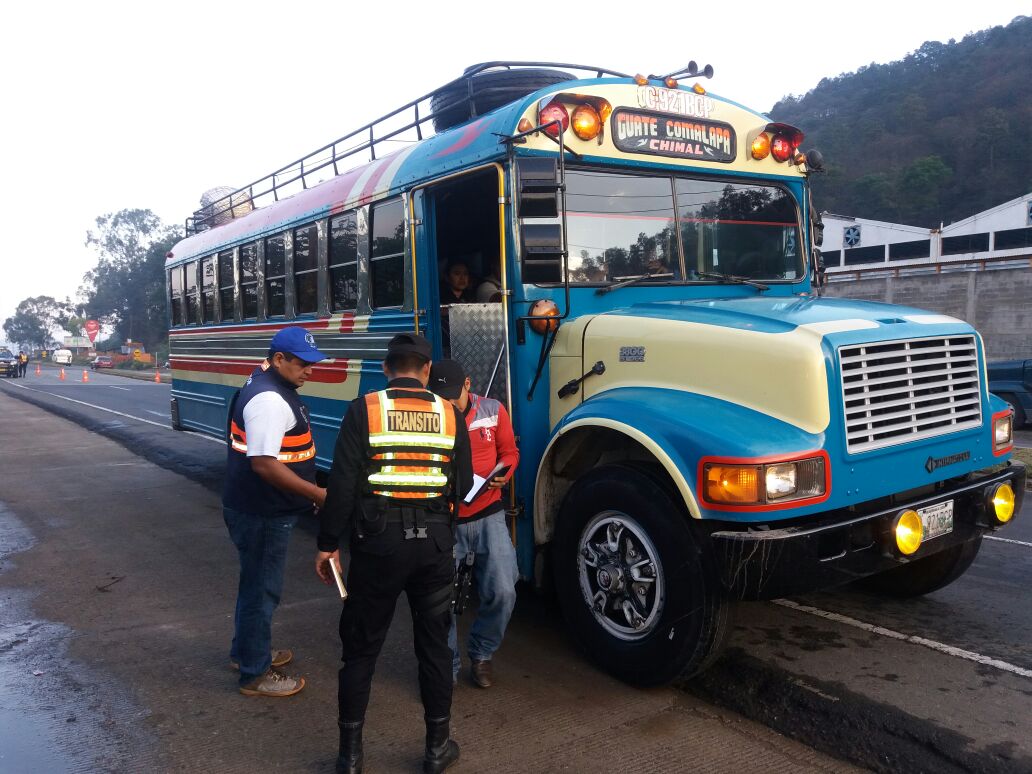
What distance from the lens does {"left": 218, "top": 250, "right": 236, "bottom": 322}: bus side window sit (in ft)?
29.1

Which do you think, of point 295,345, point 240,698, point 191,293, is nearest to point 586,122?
point 295,345

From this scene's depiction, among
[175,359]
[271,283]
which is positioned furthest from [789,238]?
[175,359]

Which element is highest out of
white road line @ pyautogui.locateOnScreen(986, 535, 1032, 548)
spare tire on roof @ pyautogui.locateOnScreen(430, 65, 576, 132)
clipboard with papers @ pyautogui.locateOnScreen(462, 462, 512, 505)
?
spare tire on roof @ pyautogui.locateOnScreen(430, 65, 576, 132)

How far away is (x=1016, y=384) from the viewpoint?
14.1m

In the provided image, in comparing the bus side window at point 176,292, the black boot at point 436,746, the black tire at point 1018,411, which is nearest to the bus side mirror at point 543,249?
the black boot at point 436,746

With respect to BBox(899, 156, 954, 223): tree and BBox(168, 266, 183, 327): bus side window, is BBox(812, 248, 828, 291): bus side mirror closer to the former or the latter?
BBox(168, 266, 183, 327): bus side window

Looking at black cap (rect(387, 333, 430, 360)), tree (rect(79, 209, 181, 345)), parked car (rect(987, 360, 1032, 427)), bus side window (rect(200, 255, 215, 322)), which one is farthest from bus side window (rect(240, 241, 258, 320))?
tree (rect(79, 209, 181, 345))

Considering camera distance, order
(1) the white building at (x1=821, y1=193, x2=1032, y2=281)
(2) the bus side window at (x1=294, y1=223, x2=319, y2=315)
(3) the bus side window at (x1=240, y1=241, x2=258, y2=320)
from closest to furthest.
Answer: (2) the bus side window at (x1=294, y1=223, x2=319, y2=315) → (3) the bus side window at (x1=240, y1=241, x2=258, y2=320) → (1) the white building at (x1=821, y1=193, x2=1032, y2=281)

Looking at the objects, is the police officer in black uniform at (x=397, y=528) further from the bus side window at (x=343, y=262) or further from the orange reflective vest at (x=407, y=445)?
the bus side window at (x=343, y=262)

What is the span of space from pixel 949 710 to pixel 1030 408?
1236 cm

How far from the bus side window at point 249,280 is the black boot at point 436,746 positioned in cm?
576

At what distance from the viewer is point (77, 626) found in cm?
509

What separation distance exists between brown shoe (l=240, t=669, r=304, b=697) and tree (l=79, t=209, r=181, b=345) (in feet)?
364

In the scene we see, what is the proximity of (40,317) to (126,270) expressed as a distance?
112ft
